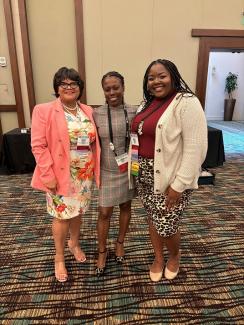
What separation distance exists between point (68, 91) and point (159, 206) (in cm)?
85

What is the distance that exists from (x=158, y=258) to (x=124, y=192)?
52 centimetres

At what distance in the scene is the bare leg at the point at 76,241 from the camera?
1.81 metres

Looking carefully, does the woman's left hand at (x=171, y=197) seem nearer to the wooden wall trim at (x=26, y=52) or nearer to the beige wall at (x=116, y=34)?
the beige wall at (x=116, y=34)

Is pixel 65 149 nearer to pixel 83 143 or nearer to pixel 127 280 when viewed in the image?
pixel 83 143

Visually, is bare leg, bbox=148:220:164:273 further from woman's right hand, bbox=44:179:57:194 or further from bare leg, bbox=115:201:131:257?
woman's right hand, bbox=44:179:57:194

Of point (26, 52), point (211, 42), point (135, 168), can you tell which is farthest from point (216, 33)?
point (135, 168)

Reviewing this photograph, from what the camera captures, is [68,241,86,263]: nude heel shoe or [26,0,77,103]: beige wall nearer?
[68,241,86,263]: nude heel shoe

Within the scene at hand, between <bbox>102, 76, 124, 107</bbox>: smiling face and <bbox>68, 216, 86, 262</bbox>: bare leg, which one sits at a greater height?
<bbox>102, 76, 124, 107</bbox>: smiling face

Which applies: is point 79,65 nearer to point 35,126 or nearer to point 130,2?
point 130,2

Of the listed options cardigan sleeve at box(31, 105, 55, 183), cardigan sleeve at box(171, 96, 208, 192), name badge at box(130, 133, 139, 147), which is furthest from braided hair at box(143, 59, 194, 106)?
cardigan sleeve at box(31, 105, 55, 183)

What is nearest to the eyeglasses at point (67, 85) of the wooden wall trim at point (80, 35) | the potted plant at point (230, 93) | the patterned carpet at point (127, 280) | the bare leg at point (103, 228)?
the bare leg at point (103, 228)

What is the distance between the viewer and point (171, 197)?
54.3 inches

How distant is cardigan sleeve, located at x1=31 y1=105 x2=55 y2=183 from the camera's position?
1.41 meters

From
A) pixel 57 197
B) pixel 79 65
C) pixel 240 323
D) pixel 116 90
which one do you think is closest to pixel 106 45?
pixel 79 65
